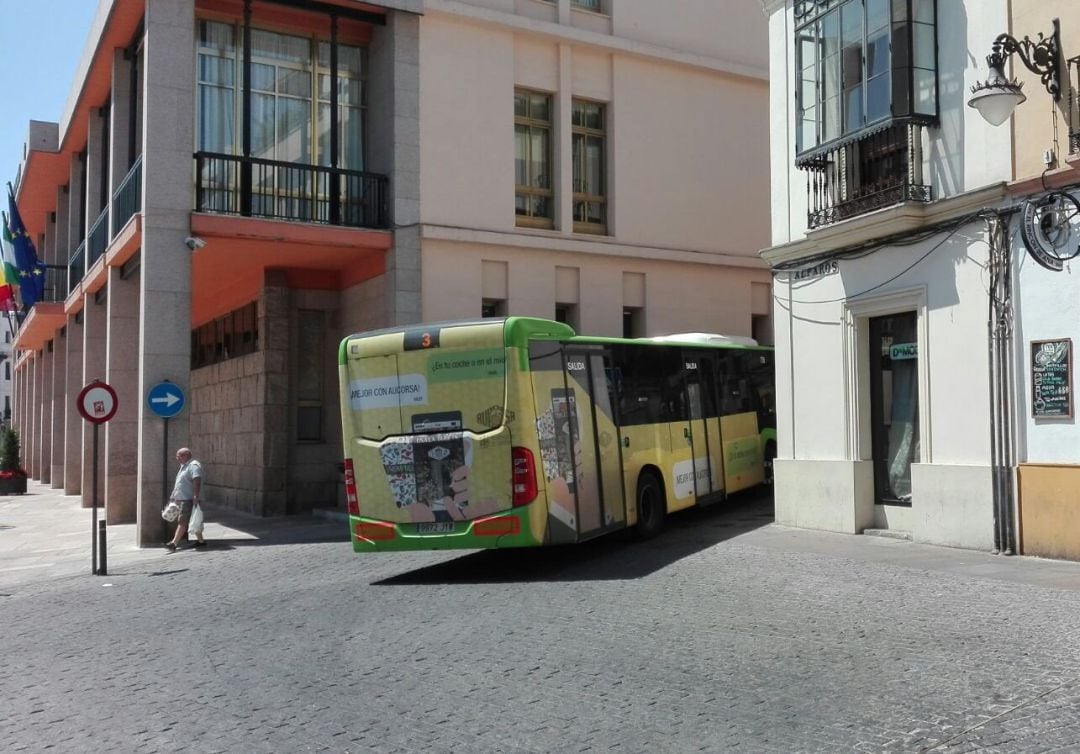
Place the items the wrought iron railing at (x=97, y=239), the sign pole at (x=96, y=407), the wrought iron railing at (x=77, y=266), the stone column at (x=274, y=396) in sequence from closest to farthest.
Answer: the sign pole at (x=96, y=407) < the stone column at (x=274, y=396) < the wrought iron railing at (x=97, y=239) < the wrought iron railing at (x=77, y=266)

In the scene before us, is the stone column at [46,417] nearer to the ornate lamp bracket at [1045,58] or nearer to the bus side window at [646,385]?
the bus side window at [646,385]

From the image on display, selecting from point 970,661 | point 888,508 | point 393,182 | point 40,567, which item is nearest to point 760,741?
point 970,661

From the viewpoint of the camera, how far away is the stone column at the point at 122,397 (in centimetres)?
2212

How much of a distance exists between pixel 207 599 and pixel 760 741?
7.99 meters

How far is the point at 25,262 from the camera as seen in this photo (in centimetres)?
3444

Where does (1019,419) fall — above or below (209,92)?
below

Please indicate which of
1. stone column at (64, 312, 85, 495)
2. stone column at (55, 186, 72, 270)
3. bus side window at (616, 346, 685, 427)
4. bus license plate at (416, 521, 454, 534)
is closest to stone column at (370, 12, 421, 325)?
bus side window at (616, 346, 685, 427)

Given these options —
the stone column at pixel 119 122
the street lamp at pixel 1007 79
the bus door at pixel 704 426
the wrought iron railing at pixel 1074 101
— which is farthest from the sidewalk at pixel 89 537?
the wrought iron railing at pixel 1074 101

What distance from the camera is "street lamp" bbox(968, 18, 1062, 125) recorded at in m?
11.7

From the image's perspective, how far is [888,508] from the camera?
14641 mm

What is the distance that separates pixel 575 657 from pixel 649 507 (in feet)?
23.4

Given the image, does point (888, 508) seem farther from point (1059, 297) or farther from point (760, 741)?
point (760, 741)

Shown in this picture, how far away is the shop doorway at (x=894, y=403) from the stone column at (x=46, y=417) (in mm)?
33141

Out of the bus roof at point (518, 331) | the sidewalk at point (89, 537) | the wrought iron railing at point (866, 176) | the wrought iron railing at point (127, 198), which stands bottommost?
the sidewalk at point (89, 537)
